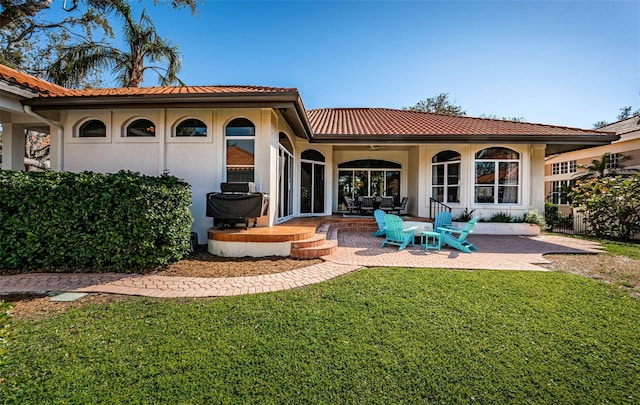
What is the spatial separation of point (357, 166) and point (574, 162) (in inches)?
589

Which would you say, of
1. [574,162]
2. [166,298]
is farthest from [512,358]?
[574,162]

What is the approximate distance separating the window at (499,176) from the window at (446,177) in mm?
780

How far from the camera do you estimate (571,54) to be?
9.39m

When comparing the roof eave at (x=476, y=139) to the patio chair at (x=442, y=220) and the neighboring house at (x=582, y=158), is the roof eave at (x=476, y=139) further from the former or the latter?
the neighboring house at (x=582, y=158)

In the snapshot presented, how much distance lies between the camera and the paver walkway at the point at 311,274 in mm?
4219

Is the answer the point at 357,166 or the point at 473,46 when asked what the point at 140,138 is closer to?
the point at 357,166

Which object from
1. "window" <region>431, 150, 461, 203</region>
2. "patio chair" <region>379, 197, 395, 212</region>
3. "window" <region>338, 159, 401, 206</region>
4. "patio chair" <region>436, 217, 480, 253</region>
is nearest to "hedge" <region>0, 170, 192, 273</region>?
"patio chair" <region>436, 217, 480, 253</region>

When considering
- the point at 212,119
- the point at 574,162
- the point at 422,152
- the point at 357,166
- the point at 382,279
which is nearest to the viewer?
the point at 382,279

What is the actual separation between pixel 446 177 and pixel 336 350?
1066cm

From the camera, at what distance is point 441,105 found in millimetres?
31891

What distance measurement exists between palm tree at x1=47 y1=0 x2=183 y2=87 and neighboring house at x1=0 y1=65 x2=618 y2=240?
381 centimetres

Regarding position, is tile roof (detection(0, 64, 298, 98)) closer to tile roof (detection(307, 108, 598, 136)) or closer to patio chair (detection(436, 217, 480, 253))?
tile roof (detection(307, 108, 598, 136))

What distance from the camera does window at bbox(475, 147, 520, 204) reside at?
1100 cm

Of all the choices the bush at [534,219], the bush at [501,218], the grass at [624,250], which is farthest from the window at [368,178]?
the grass at [624,250]
